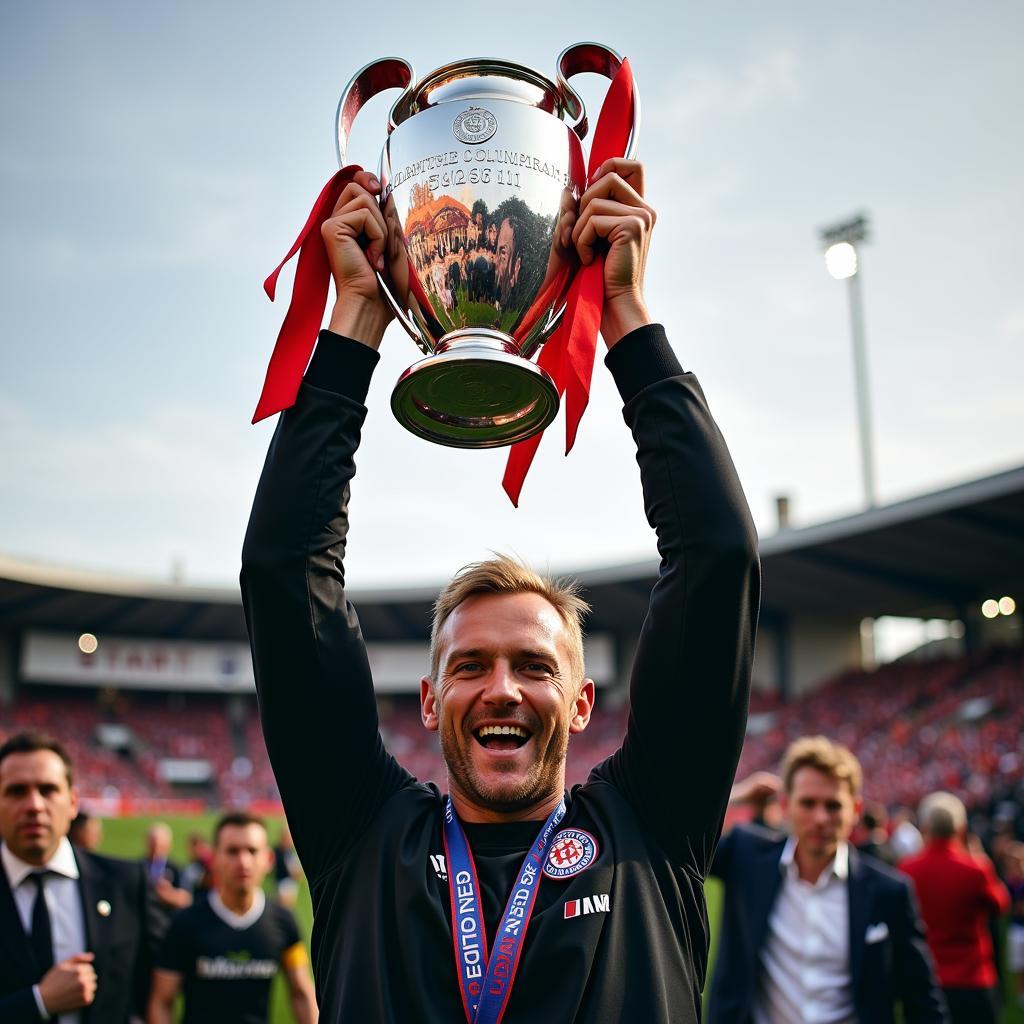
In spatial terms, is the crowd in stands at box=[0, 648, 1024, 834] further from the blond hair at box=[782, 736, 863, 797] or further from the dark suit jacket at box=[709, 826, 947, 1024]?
the dark suit jacket at box=[709, 826, 947, 1024]

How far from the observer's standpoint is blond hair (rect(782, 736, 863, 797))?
4141 millimetres

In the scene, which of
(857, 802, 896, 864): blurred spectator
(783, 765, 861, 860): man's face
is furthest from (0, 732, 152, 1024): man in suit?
(857, 802, 896, 864): blurred spectator

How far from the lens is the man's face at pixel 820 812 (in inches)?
159

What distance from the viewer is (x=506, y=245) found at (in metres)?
2.00

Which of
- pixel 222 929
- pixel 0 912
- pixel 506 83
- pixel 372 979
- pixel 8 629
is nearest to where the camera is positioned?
pixel 372 979

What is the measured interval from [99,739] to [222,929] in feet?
121

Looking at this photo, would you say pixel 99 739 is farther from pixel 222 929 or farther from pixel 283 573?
pixel 283 573

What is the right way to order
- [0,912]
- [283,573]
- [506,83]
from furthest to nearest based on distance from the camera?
[0,912] < [506,83] < [283,573]

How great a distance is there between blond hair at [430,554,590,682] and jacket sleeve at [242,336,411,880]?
0.81 ft

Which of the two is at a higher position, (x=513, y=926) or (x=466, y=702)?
(x=466, y=702)

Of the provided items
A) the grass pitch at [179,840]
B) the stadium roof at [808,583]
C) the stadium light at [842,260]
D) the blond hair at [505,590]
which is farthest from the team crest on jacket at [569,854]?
the stadium light at [842,260]

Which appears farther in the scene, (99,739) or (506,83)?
(99,739)

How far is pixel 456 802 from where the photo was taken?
A: 1.93m

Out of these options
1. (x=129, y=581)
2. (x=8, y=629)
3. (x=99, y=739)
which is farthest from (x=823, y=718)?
(x=8, y=629)
